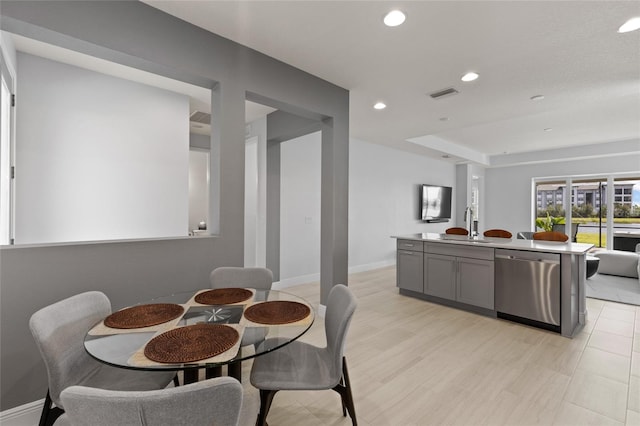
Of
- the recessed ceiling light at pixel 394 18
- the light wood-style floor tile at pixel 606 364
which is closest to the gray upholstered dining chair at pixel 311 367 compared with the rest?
the recessed ceiling light at pixel 394 18

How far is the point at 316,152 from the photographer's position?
5.37 m

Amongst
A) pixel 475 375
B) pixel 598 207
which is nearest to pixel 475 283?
pixel 475 375

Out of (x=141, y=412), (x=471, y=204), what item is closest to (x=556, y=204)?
(x=471, y=204)

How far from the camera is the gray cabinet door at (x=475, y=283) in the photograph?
11.7ft

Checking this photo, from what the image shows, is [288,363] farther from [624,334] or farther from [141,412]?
[624,334]

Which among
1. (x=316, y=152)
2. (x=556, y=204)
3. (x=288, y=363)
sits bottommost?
(x=288, y=363)

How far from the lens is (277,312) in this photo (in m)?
1.66

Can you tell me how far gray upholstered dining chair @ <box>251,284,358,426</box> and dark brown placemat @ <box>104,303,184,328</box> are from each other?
0.54m

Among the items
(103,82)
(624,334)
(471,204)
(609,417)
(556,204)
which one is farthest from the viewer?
(471,204)

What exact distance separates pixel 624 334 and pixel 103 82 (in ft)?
20.5

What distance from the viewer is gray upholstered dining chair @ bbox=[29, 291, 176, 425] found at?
1358 millimetres

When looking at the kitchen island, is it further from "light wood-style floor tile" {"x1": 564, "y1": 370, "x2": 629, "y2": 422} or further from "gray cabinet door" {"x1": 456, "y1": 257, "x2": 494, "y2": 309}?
"light wood-style floor tile" {"x1": 564, "y1": 370, "x2": 629, "y2": 422}

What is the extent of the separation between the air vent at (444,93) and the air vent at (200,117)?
131 inches

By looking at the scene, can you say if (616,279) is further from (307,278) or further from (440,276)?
(307,278)
